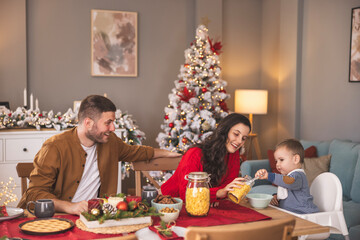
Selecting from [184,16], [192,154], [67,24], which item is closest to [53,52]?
[67,24]

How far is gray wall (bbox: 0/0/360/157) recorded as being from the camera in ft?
15.9

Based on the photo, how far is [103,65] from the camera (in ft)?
17.8

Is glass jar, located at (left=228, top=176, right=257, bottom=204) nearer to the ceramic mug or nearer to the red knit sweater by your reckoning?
the red knit sweater

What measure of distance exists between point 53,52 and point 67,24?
396mm

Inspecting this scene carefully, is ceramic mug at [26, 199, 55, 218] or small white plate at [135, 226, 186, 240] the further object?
ceramic mug at [26, 199, 55, 218]

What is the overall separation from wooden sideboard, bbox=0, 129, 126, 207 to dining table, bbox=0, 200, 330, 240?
226 cm

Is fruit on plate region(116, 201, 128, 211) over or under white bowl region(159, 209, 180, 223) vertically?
over

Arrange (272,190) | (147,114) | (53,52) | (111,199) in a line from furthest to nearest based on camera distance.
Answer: (147,114) → (53,52) → (272,190) → (111,199)

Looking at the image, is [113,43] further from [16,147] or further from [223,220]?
[223,220]

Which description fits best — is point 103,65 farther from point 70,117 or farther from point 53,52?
point 70,117

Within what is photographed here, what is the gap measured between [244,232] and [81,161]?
134cm

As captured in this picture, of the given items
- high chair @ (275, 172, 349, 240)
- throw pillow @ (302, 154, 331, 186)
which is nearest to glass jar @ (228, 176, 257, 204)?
high chair @ (275, 172, 349, 240)

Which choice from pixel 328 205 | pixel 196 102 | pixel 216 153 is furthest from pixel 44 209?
pixel 196 102

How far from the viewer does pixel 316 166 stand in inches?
161
